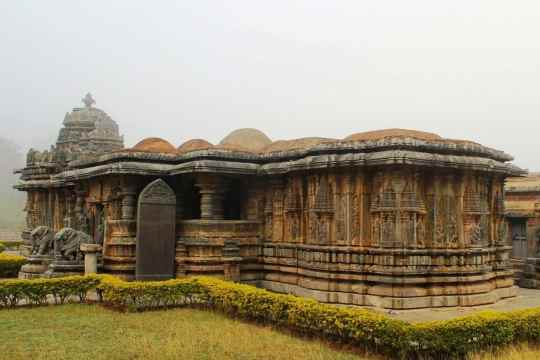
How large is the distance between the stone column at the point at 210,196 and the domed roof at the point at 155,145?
203 cm

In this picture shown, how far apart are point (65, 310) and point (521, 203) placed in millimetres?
18070

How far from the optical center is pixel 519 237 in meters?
21.8

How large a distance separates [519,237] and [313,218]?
1150cm

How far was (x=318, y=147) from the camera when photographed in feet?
46.4

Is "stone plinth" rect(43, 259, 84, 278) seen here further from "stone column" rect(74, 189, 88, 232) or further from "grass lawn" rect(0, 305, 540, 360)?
"grass lawn" rect(0, 305, 540, 360)

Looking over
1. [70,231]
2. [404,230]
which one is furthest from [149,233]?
[404,230]

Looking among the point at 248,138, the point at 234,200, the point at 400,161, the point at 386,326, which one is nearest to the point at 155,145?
the point at 234,200

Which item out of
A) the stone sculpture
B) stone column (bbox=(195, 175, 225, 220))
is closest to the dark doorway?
the stone sculpture

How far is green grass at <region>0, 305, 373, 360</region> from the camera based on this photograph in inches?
348

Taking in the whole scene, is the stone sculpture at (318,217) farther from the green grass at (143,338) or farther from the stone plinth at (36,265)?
the green grass at (143,338)

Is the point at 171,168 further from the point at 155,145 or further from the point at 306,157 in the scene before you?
the point at 306,157

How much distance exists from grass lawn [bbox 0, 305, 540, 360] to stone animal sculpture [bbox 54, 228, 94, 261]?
3.65 meters

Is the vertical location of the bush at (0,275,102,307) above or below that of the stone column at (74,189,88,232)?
below

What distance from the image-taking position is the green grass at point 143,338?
8852mm
